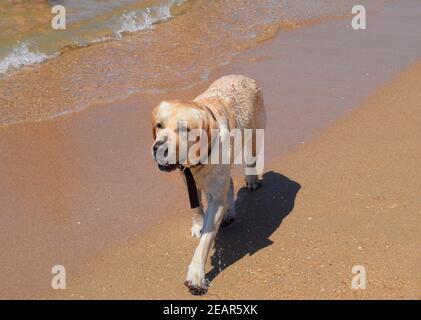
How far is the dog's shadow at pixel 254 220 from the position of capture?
5031mm

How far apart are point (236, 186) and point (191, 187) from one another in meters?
1.41

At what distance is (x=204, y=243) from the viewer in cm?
464

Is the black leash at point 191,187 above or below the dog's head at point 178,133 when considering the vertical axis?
below

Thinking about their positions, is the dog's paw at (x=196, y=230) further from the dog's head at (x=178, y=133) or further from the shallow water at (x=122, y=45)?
the shallow water at (x=122, y=45)

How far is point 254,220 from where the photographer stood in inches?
217

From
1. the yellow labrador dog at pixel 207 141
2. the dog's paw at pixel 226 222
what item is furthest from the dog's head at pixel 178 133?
the dog's paw at pixel 226 222

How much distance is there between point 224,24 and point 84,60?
10.4 feet

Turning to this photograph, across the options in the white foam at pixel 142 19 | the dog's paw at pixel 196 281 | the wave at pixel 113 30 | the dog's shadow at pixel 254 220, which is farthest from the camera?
the white foam at pixel 142 19

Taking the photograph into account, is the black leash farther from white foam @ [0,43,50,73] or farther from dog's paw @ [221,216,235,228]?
white foam @ [0,43,50,73]

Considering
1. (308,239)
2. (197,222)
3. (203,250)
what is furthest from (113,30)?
(203,250)

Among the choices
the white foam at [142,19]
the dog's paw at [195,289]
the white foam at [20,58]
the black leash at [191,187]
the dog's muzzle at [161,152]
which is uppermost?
the white foam at [142,19]

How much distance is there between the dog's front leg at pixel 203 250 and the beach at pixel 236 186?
0.12 metres

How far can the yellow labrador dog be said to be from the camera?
407 cm
